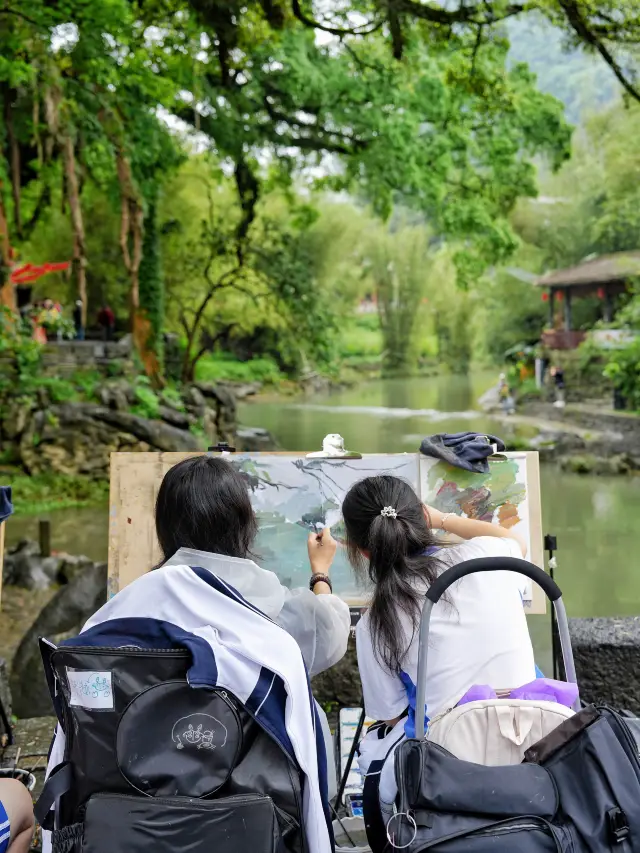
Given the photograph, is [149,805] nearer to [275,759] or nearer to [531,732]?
[275,759]

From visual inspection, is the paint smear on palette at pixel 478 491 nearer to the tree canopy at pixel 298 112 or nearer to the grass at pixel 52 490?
the tree canopy at pixel 298 112

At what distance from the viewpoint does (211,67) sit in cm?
1146

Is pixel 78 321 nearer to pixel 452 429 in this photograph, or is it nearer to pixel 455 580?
pixel 452 429

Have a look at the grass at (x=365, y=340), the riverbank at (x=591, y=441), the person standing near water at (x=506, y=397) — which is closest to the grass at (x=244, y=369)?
the person standing near water at (x=506, y=397)

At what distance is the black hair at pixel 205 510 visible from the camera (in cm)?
→ 164

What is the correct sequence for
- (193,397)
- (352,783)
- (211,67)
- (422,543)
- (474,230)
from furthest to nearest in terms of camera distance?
(193,397), (474,230), (211,67), (352,783), (422,543)

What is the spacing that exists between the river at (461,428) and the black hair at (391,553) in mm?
5220

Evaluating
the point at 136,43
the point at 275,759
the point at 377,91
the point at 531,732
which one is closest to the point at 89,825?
the point at 275,759

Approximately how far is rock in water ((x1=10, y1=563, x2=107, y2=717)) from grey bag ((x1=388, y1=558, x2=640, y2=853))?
388 cm

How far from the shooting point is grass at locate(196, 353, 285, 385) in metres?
24.1

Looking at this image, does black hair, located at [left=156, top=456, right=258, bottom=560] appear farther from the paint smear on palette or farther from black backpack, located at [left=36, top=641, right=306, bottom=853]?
the paint smear on palette

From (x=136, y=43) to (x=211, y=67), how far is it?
254cm

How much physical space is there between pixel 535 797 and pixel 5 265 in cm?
944

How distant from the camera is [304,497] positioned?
2.73 m
